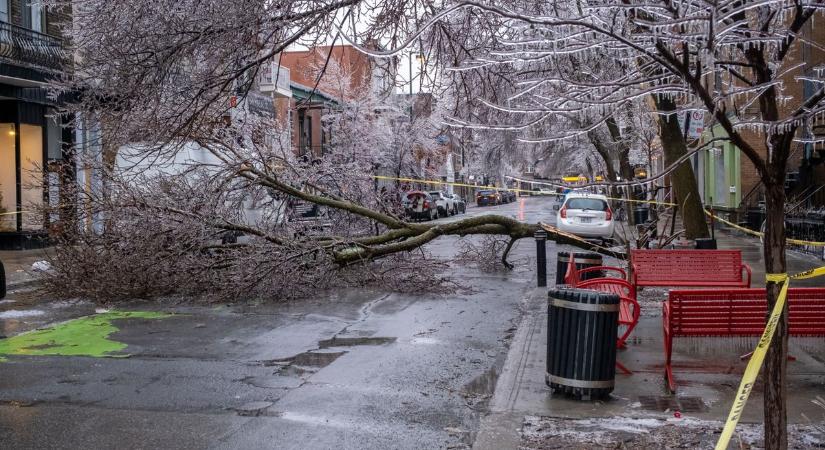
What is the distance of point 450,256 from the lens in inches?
794

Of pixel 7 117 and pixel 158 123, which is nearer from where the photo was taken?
pixel 158 123

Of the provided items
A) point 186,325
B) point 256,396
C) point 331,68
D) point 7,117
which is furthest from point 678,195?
point 331,68

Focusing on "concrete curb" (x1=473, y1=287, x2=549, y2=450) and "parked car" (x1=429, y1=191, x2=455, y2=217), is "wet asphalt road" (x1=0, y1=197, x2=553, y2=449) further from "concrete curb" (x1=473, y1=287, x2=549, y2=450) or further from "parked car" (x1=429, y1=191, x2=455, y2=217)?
"parked car" (x1=429, y1=191, x2=455, y2=217)

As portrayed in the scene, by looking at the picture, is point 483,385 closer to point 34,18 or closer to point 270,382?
point 270,382

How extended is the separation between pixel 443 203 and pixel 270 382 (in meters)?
36.4

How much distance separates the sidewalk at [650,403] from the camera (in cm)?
547

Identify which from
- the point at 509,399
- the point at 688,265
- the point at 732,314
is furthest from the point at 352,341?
the point at 688,265

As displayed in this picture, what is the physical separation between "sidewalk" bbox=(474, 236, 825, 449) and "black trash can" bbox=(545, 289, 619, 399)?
0.52 feet

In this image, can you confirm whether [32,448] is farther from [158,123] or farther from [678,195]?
[678,195]

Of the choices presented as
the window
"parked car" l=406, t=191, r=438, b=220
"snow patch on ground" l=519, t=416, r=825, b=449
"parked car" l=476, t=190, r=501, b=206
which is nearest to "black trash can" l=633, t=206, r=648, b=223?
"parked car" l=406, t=191, r=438, b=220

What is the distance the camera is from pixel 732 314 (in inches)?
271

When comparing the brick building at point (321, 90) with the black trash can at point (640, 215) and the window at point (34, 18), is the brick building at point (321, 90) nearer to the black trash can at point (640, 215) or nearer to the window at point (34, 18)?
the black trash can at point (640, 215)

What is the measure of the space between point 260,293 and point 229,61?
18.8 feet

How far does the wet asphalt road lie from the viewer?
19.0 ft
